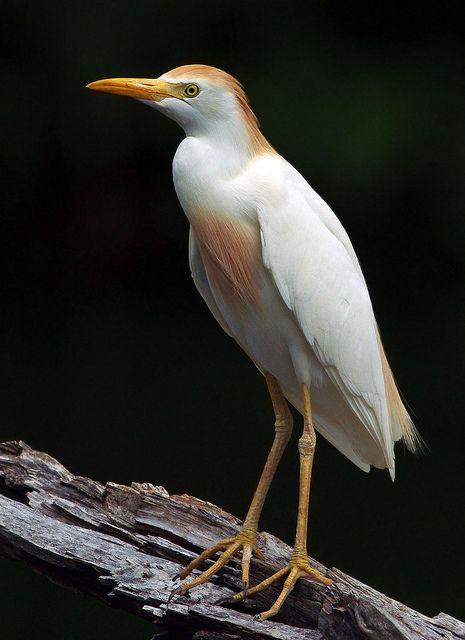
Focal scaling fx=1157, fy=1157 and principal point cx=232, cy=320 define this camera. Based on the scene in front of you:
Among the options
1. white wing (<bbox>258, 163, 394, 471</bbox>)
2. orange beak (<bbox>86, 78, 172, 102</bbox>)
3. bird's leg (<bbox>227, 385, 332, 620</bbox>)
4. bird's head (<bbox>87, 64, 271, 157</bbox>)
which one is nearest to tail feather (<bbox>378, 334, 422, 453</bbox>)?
white wing (<bbox>258, 163, 394, 471</bbox>)

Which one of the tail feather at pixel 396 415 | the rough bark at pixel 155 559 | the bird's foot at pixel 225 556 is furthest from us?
the tail feather at pixel 396 415

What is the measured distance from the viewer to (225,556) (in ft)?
7.48

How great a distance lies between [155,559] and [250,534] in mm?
198

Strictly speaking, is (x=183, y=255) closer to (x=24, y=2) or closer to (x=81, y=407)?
(x=24, y=2)

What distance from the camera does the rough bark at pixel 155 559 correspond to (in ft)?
6.86

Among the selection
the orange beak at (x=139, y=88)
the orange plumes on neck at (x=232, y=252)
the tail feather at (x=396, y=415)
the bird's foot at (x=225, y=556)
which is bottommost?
the bird's foot at (x=225, y=556)

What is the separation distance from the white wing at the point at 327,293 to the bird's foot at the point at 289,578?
317mm

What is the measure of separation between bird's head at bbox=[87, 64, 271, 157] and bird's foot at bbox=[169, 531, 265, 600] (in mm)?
791

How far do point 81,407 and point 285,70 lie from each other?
113 inches

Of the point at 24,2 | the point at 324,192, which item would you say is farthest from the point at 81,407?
the point at 24,2

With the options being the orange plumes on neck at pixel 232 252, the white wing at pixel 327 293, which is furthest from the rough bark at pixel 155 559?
the orange plumes on neck at pixel 232 252

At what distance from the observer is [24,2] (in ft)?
24.9

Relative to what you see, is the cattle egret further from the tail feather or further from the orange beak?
the tail feather

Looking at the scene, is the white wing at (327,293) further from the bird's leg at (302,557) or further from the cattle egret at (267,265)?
the bird's leg at (302,557)
